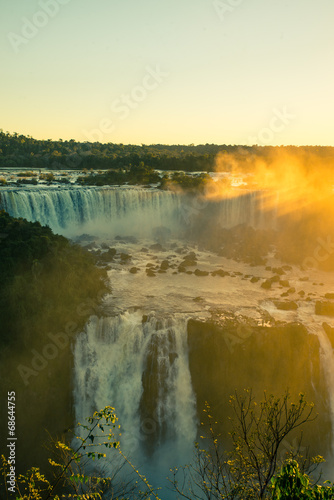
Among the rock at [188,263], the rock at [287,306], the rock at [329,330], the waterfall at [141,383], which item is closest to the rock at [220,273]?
the rock at [188,263]

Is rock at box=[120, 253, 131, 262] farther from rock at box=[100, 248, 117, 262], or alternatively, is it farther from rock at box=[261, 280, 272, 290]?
rock at box=[261, 280, 272, 290]

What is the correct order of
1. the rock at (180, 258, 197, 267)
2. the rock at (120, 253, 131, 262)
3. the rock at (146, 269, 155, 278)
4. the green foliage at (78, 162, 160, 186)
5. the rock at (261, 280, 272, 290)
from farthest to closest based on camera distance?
1. the green foliage at (78, 162, 160, 186)
2. the rock at (120, 253, 131, 262)
3. the rock at (180, 258, 197, 267)
4. the rock at (146, 269, 155, 278)
5. the rock at (261, 280, 272, 290)

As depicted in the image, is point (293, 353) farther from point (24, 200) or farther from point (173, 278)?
point (24, 200)

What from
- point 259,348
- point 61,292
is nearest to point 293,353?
point 259,348

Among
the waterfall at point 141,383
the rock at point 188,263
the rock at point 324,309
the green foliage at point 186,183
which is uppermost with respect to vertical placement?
the green foliage at point 186,183

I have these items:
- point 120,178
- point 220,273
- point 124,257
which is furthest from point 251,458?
point 120,178

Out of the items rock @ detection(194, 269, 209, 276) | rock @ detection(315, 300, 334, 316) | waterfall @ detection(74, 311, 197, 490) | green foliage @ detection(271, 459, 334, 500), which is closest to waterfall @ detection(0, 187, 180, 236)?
rock @ detection(194, 269, 209, 276)

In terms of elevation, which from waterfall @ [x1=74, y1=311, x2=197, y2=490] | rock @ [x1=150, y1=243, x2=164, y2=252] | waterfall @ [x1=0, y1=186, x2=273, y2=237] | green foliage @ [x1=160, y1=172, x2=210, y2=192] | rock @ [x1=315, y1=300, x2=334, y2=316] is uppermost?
green foliage @ [x1=160, y1=172, x2=210, y2=192]

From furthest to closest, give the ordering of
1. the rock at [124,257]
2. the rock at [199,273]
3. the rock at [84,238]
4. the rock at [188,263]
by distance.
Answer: the rock at [84,238]
the rock at [124,257]
the rock at [188,263]
the rock at [199,273]

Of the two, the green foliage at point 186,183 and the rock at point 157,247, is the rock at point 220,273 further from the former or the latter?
the green foliage at point 186,183
